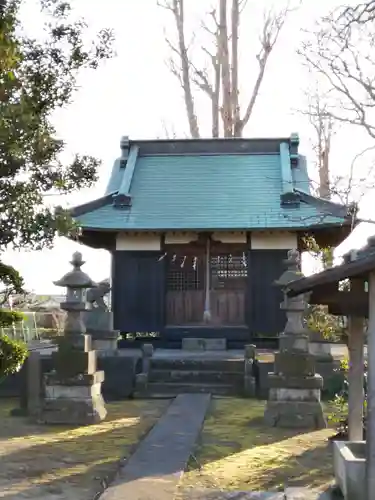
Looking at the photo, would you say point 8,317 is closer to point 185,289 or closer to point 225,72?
point 185,289

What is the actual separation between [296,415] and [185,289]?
705cm

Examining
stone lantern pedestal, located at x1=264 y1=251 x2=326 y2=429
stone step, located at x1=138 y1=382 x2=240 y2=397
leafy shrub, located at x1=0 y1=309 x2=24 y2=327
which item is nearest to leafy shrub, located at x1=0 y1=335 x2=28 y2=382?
leafy shrub, located at x1=0 y1=309 x2=24 y2=327

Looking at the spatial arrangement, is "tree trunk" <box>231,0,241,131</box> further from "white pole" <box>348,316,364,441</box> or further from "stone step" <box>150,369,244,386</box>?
"white pole" <box>348,316,364,441</box>

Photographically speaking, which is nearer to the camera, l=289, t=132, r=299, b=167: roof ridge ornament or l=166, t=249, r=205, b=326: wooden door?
l=166, t=249, r=205, b=326: wooden door

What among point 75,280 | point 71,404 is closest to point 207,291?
point 75,280

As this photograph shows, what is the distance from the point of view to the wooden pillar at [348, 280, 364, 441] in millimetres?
6812

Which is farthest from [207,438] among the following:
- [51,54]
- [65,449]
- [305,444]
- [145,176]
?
[145,176]

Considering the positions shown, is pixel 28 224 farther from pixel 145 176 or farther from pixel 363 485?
pixel 145 176

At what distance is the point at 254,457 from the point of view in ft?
26.6

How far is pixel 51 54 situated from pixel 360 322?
14.4ft

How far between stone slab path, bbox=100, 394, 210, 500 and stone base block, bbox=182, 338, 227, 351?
454cm

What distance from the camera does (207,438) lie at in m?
9.18

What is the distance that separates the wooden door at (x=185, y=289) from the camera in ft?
54.9

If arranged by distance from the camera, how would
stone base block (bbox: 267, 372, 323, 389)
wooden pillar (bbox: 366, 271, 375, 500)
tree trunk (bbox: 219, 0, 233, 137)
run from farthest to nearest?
tree trunk (bbox: 219, 0, 233, 137) → stone base block (bbox: 267, 372, 323, 389) → wooden pillar (bbox: 366, 271, 375, 500)
